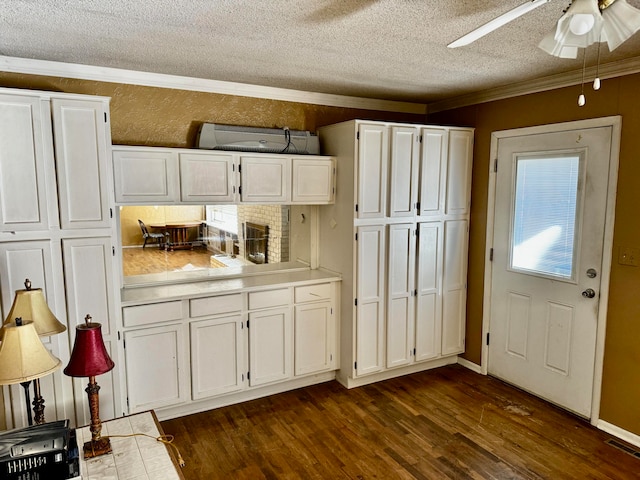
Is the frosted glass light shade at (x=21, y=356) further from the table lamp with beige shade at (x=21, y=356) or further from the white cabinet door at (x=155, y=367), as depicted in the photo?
the white cabinet door at (x=155, y=367)

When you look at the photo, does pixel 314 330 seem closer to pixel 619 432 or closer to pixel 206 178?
pixel 206 178

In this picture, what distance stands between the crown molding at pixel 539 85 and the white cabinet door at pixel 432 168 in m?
0.46

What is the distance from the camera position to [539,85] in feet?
10.9

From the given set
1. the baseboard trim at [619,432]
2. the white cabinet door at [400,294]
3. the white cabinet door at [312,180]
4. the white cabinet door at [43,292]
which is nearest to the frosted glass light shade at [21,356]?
the white cabinet door at [43,292]

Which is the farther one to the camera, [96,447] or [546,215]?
[546,215]

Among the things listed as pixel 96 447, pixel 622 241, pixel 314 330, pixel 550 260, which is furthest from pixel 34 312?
pixel 622 241

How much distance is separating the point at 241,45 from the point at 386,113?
2.04m

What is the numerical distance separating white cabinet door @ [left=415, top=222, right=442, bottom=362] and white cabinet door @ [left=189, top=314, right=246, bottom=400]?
1.58m

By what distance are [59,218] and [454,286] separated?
10.4 ft

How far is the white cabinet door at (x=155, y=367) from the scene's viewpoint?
2.93m

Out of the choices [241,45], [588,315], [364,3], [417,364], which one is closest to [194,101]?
[241,45]

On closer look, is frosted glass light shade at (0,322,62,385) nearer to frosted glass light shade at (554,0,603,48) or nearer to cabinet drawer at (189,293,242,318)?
cabinet drawer at (189,293,242,318)

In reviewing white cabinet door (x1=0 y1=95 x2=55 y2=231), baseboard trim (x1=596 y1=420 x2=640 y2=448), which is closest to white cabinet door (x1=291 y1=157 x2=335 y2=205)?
white cabinet door (x1=0 y1=95 x2=55 y2=231)

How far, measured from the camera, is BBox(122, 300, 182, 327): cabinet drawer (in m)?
2.88
